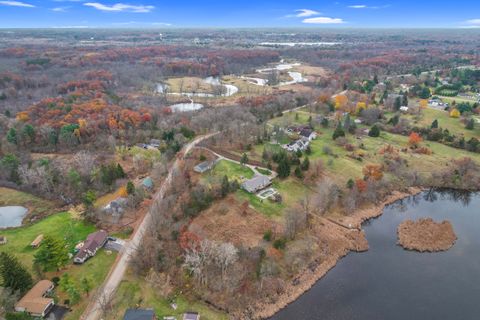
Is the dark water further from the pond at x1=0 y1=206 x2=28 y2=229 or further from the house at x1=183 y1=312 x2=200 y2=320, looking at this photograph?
the pond at x1=0 y1=206 x2=28 y2=229

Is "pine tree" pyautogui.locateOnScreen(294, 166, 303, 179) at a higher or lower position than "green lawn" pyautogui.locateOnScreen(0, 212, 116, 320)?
higher

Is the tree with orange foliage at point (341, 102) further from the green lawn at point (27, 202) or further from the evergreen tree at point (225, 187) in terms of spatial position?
the green lawn at point (27, 202)

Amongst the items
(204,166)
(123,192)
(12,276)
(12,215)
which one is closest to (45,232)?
(12,215)

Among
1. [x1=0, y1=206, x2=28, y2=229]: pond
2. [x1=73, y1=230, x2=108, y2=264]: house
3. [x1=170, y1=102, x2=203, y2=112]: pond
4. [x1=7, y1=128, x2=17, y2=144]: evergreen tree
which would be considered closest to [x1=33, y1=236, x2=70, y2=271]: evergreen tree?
[x1=73, y1=230, x2=108, y2=264]: house

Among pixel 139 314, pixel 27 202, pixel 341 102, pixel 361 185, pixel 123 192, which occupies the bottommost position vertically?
pixel 27 202

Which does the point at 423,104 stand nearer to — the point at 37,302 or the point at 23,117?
the point at 37,302

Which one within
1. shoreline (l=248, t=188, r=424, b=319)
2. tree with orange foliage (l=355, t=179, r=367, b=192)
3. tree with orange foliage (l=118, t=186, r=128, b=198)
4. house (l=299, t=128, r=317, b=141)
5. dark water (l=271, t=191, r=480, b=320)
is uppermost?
house (l=299, t=128, r=317, b=141)

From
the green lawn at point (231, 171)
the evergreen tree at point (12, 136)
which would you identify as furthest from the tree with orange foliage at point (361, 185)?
the evergreen tree at point (12, 136)
